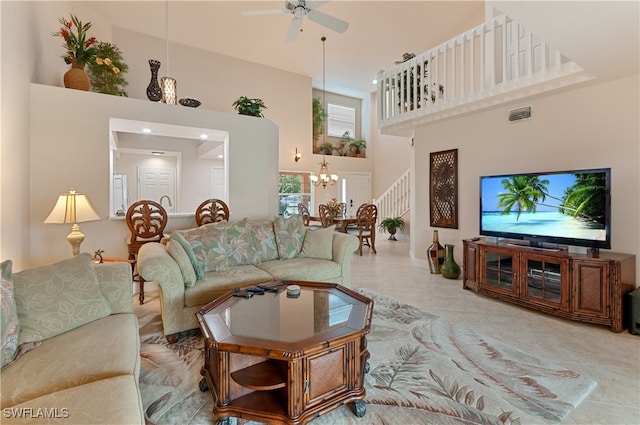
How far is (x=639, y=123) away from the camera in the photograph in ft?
9.54

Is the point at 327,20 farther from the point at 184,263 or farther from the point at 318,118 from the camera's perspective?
the point at 318,118

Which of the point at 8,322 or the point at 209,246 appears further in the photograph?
the point at 209,246

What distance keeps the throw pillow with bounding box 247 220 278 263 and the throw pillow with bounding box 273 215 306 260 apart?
6 centimetres

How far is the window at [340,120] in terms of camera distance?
9.74m

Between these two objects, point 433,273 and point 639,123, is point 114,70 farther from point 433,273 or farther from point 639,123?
point 639,123

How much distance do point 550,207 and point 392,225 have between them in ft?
15.6

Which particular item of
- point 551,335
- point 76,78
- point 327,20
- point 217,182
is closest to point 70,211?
point 76,78

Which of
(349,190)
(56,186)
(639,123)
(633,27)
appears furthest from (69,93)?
(349,190)

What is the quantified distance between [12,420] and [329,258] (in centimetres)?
282

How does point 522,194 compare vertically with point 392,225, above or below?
above

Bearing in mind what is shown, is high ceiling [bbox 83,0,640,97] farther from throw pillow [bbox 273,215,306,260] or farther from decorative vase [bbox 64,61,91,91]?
throw pillow [bbox 273,215,306,260]

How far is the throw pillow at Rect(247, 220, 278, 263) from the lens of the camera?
351 centimetres

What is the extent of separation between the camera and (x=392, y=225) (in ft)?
26.1

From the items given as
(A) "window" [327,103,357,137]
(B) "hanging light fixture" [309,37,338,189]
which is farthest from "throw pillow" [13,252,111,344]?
(A) "window" [327,103,357,137]
